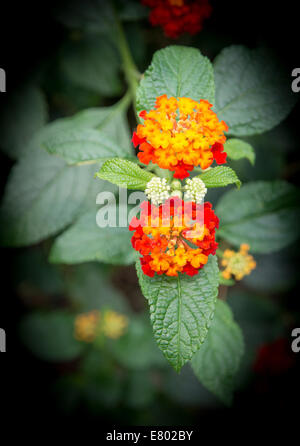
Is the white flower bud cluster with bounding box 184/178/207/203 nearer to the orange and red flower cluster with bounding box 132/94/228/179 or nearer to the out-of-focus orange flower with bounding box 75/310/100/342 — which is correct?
the orange and red flower cluster with bounding box 132/94/228/179

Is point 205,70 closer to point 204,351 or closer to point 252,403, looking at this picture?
point 204,351

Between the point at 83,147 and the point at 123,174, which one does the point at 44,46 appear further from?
→ the point at 123,174

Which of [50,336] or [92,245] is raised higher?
[92,245]

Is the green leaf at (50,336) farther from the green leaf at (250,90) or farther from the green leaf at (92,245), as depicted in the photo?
the green leaf at (250,90)

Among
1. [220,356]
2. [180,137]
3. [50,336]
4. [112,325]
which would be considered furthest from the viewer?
[50,336]

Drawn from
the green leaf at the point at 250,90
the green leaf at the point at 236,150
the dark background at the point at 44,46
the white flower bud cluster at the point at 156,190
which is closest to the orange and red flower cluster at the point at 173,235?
the white flower bud cluster at the point at 156,190

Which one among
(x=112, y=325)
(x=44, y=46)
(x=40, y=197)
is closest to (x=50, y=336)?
(x=112, y=325)
